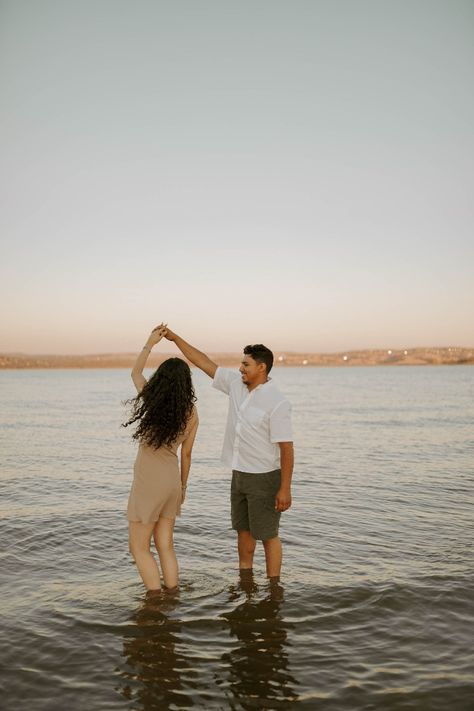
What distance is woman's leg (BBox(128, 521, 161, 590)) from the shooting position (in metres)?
5.55

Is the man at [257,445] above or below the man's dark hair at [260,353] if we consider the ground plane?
below

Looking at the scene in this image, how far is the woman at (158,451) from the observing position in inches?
212

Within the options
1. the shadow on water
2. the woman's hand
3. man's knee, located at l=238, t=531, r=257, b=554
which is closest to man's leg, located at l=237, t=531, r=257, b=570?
man's knee, located at l=238, t=531, r=257, b=554

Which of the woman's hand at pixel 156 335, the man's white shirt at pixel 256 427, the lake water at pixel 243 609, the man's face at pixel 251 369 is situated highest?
the woman's hand at pixel 156 335

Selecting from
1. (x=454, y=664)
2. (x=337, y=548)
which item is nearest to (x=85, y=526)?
(x=337, y=548)

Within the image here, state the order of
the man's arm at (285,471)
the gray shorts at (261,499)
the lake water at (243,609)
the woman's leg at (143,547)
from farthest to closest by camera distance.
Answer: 1. the gray shorts at (261,499)
2. the man's arm at (285,471)
3. the woman's leg at (143,547)
4. the lake water at (243,609)

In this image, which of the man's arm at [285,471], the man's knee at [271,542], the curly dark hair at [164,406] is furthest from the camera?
the man's knee at [271,542]

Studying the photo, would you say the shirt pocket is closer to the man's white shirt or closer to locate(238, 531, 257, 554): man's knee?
the man's white shirt

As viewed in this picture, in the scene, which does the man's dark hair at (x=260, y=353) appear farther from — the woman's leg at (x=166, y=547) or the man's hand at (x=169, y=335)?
the woman's leg at (x=166, y=547)

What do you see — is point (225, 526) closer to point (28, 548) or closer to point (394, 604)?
point (28, 548)

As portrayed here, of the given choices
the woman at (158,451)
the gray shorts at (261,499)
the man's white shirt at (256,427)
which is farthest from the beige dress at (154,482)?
the gray shorts at (261,499)

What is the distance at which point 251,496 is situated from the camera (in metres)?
5.93

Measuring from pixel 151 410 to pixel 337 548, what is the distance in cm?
429

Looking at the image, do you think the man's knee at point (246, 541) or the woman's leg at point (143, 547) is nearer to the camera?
the woman's leg at point (143, 547)
